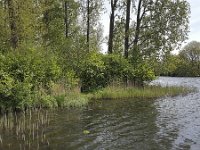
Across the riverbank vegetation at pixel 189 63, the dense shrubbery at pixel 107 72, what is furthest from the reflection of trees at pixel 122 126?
the riverbank vegetation at pixel 189 63

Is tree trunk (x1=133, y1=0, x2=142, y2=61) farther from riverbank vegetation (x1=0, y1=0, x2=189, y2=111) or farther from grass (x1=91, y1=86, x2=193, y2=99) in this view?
grass (x1=91, y1=86, x2=193, y2=99)

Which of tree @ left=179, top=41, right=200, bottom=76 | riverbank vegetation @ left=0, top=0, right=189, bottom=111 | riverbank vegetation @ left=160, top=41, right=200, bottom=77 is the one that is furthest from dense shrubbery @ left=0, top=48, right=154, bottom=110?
tree @ left=179, top=41, right=200, bottom=76

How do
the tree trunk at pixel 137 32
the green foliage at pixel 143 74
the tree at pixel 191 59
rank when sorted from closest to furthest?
the green foliage at pixel 143 74, the tree trunk at pixel 137 32, the tree at pixel 191 59

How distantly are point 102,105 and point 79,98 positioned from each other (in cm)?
151

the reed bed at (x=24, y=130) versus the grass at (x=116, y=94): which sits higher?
the grass at (x=116, y=94)

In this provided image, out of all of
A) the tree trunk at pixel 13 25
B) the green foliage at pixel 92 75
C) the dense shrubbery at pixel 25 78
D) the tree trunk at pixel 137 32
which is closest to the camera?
the dense shrubbery at pixel 25 78

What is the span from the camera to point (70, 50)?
26922 millimetres

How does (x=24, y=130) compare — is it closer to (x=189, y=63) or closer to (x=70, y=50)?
(x=70, y=50)

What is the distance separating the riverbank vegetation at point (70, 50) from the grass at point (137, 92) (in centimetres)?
104

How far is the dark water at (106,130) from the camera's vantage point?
11.5m

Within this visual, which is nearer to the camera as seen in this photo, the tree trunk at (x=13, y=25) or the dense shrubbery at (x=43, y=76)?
the dense shrubbery at (x=43, y=76)

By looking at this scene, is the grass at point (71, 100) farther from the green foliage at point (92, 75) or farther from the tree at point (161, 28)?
the tree at point (161, 28)

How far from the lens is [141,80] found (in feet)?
100

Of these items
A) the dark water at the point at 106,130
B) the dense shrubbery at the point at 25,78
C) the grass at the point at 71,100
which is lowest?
the dark water at the point at 106,130
